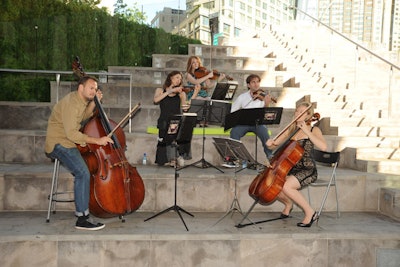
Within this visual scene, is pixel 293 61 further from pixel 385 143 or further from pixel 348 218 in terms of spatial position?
pixel 348 218

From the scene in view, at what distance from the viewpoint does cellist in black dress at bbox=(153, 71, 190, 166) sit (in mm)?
6551

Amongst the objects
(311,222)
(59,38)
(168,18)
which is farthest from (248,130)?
(168,18)

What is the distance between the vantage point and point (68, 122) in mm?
4703

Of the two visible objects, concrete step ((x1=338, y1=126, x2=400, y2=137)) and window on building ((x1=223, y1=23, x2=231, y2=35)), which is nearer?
concrete step ((x1=338, y1=126, x2=400, y2=137))

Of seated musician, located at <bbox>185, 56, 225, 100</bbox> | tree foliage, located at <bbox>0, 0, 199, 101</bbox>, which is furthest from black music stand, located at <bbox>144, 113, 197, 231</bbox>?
tree foliage, located at <bbox>0, 0, 199, 101</bbox>

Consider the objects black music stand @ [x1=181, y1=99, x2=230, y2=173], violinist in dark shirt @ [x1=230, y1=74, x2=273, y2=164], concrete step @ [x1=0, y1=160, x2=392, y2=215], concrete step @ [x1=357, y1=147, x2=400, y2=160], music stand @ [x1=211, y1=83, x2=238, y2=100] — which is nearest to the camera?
concrete step @ [x1=0, y1=160, x2=392, y2=215]

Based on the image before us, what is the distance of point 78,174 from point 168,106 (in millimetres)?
2327

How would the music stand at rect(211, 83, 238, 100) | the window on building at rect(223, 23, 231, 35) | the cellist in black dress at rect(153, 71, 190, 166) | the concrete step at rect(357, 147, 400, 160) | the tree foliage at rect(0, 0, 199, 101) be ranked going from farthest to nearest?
the window on building at rect(223, 23, 231, 35) < the tree foliage at rect(0, 0, 199, 101) < the concrete step at rect(357, 147, 400, 160) < the music stand at rect(211, 83, 238, 100) < the cellist in black dress at rect(153, 71, 190, 166)

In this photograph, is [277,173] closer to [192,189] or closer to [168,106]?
[192,189]

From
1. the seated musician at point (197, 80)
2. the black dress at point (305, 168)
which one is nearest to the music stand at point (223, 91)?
the seated musician at point (197, 80)

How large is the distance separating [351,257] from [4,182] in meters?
4.48

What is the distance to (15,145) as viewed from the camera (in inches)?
280

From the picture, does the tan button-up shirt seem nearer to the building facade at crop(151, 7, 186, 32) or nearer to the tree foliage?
the tree foliage

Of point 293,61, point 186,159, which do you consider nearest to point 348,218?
point 186,159
